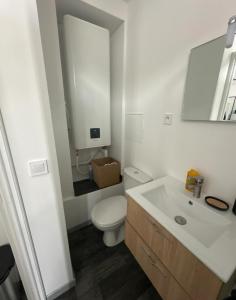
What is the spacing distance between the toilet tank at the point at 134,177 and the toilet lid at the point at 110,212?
0.73 feet

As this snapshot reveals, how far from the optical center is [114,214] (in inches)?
53.7

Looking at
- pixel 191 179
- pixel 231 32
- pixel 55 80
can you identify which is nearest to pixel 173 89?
pixel 231 32

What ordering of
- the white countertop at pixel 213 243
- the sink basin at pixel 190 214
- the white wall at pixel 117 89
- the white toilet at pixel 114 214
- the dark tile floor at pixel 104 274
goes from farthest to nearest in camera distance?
the white wall at pixel 117 89
the white toilet at pixel 114 214
the dark tile floor at pixel 104 274
the sink basin at pixel 190 214
the white countertop at pixel 213 243

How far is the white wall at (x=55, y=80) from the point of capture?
1095 mm

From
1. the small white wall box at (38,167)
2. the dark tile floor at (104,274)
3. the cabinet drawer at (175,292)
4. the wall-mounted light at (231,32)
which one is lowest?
the dark tile floor at (104,274)

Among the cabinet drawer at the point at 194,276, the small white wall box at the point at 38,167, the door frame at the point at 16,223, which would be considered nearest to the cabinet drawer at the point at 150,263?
the cabinet drawer at the point at 194,276

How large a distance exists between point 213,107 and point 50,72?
1.34 metres

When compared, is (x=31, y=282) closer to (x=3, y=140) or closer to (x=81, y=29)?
(x=3, y=140)

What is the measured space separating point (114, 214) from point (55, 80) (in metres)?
1.40

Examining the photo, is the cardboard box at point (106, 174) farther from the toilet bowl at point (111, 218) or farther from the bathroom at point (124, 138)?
the toilet bowl at point (111, 218)

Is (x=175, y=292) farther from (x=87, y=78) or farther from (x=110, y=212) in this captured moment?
(x=87, y=78)

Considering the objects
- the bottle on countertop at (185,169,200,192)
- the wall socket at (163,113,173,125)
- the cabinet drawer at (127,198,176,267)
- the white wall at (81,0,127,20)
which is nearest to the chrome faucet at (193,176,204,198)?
the bottle on countertop at (185,169,200,192)

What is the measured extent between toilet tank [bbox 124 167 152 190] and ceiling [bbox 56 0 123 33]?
1658 millimetres

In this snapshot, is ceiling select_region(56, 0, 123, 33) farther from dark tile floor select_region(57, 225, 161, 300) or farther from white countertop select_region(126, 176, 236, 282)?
dark tile floor select_region(57, 225, 161, 300)
